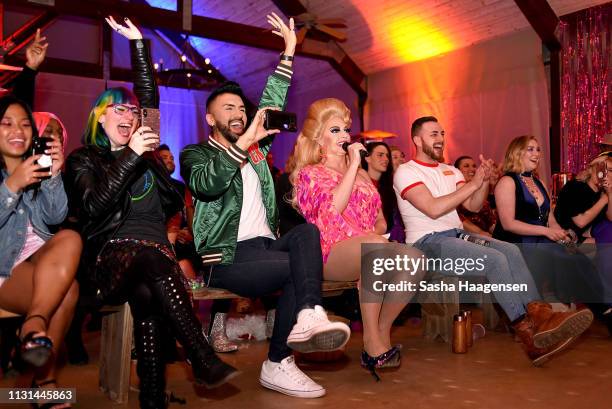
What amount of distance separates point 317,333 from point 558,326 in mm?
1246

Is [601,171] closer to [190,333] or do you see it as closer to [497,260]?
[497,260]

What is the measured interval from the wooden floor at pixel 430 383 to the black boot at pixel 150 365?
0.23m

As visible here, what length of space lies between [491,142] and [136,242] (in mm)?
6698

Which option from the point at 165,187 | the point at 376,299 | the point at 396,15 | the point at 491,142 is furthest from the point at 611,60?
the point at 165,187

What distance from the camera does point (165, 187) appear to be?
2535 millimetres

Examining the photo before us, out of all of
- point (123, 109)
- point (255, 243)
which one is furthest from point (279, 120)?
point (123, 109)

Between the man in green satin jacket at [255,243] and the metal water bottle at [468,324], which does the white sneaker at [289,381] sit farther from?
the metal water bottle at [468,324]

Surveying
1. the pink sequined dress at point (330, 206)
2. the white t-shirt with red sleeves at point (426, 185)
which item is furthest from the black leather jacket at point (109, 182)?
the white t-shirt with red sleeves at point (426, 185)

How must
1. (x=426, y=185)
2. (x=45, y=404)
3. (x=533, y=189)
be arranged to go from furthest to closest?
(x=533, y=189), (x=426, y=185), (x=45, y=404)

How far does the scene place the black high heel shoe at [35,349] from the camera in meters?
1.78

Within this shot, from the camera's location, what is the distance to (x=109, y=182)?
2223 millimetres

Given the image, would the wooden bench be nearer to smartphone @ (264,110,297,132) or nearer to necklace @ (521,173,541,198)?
smartphone @ (264,110,297,132)

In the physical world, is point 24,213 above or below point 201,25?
below

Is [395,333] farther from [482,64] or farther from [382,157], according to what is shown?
[482,64]
